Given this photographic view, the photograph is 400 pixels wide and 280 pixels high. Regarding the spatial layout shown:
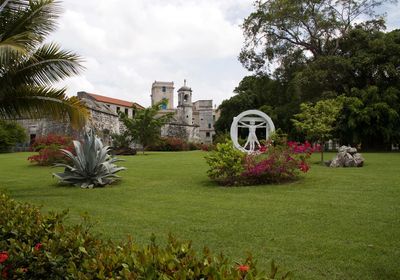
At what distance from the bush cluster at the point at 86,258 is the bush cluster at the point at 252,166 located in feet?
20.9

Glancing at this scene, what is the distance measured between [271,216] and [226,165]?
3.83 meters

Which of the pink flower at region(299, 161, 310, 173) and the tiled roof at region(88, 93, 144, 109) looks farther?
the tiled roof at region(88, 93, 144, 109)

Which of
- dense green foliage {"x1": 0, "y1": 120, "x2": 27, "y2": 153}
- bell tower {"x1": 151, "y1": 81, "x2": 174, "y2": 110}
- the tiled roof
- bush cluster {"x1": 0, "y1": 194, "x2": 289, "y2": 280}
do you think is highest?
bell tower {"x1": 151, "y1": 81, "x2": 174, "y2": 110}

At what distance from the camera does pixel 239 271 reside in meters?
2.06

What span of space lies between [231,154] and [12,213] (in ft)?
21.9

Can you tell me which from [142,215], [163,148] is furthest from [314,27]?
[142,215]

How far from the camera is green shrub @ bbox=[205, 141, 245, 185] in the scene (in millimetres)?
9789

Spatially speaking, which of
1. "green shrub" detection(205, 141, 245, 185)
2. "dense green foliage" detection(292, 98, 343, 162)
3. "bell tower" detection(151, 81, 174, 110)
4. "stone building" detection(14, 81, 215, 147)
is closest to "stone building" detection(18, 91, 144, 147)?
"stone building" detection(14, 81, 215, 147)

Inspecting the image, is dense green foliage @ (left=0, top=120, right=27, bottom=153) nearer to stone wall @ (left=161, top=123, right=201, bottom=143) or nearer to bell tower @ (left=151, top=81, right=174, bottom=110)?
stone wall @ (left=161, top=123, right=201, bottom=143)

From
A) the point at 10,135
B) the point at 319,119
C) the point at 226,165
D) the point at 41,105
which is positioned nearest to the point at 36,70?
the point at 41,105

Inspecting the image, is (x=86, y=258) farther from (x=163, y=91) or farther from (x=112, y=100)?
(x=163, y=91)

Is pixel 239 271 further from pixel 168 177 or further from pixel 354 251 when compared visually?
pixel 168 177

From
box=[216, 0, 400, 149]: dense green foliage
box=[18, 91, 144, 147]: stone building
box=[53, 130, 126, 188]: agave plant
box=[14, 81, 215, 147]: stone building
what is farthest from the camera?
box=[14, 81, 215, 147]: stone building

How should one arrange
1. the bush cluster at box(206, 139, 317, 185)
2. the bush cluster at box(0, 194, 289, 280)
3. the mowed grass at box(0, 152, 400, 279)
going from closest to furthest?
1. the bush cluster at box(0, 194, 289, 280)
2. the mowed grass at box(0, 152, 400, 279)
3. the bush cluster at box(206, 139, 317, 185)
